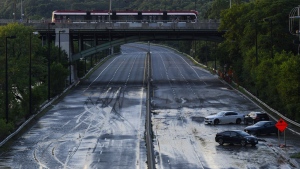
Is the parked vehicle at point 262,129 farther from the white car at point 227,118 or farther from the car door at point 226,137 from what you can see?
the white car at point 227,118

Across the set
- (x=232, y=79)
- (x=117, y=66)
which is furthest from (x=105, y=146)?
(x=117, y=66)

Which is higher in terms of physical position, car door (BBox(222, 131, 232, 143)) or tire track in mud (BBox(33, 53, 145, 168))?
car door (BBox(222, 131, 232, 143))

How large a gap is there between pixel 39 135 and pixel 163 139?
1078cm

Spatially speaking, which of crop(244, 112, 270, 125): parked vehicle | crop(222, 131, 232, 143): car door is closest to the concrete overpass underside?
crop(244, 112, 270, 125): parked vehicle

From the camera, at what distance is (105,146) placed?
50812 millimetres

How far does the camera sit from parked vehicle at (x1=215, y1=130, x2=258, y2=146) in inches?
1978

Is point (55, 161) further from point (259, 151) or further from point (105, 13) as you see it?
point (105, 13)

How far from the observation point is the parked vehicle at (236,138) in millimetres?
50241

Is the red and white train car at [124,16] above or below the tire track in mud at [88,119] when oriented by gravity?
above

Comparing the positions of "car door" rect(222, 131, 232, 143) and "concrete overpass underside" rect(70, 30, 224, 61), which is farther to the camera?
"concrete overpass underside" rect(70, 30, 224, 61)

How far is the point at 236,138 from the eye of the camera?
50812 millimetres

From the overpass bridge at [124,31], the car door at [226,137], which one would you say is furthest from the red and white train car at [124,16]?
the car door at [226,137]

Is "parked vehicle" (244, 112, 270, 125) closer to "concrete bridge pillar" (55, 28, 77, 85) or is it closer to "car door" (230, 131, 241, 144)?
"car door" (230, 131, 241, 144)

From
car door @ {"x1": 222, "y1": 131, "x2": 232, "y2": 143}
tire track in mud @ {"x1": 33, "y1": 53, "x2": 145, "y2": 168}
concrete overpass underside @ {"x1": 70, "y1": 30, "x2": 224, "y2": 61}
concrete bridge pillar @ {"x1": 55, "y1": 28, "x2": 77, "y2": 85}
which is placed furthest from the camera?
concrete overpass underside @ {"x1": 70, "y1": 30, "x2": 224, "y2": 61}
